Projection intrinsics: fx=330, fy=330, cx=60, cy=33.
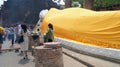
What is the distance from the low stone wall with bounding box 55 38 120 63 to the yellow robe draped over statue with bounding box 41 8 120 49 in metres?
0.25

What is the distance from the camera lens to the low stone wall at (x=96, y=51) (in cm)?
1078

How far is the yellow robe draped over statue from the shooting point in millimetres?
11645

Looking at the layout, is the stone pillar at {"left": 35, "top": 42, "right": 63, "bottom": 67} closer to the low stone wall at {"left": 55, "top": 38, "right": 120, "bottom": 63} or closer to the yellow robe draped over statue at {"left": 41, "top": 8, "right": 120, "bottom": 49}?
the low stone wall at {"left": 55, "top": 38, "right": 120, "bottom": 63}

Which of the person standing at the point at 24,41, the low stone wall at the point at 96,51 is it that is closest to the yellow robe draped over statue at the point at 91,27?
the low stone wall at the point at 96,51

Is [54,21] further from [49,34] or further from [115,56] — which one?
[115,56]

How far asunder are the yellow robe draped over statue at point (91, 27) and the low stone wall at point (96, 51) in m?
0.25

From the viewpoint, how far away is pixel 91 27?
1278 centimetres

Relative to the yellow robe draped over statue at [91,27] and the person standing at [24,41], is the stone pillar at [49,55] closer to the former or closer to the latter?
the yellow robe draped over statue at [91,27]

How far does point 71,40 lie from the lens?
1430cm

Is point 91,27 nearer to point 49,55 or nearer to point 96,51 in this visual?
point 96,51

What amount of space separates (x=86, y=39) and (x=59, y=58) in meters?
3.37

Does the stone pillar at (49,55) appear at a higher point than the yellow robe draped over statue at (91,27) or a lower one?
lower

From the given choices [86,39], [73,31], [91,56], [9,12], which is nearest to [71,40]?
[73,31]

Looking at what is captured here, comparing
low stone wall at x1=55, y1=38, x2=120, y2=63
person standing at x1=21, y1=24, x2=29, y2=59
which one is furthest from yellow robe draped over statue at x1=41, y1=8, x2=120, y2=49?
person standing at x1=21, y1=24, x2=29, y2=59
